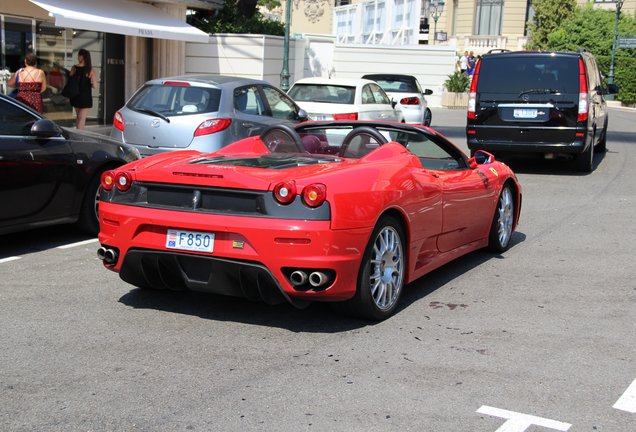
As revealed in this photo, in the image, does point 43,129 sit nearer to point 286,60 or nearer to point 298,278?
point 298,278

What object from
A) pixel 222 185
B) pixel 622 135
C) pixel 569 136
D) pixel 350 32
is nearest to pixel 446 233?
pixel 222 185

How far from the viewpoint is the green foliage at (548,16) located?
59.3m

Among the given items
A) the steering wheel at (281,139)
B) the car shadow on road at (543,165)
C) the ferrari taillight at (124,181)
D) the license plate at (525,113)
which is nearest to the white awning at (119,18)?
the car shadow on road at (543,165)

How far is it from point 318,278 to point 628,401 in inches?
72.9

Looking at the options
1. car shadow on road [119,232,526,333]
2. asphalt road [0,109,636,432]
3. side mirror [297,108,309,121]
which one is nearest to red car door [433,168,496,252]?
asphalt road [0,109,636,432]

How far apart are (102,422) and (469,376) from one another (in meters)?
1.98

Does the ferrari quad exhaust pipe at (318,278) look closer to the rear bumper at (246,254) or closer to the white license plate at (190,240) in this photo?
the rear bumper at (246,254)

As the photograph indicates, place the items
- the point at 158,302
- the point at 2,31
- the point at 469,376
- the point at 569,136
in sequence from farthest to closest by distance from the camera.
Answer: the point at 2,31 → the point at 569,136 → the point at 158,302 → the point at 469,376

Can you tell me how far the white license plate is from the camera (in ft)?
17.8

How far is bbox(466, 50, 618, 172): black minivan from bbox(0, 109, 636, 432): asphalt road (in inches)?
248

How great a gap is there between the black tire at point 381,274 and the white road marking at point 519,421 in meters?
1.44

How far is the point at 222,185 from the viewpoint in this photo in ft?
18.0

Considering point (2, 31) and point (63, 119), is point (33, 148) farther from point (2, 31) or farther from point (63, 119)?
point (63, 119)

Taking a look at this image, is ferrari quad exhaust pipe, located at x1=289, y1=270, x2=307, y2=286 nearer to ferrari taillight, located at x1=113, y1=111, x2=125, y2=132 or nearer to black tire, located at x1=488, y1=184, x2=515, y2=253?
black tire, located at x1=488, y1=184, x2=515, y2=253
